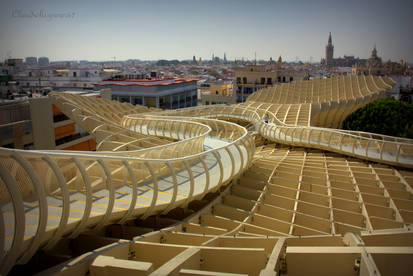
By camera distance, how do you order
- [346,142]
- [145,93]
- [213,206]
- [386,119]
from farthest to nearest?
1. [145,93]
2. [386,119]
3. [346,142]
4. [213,206]

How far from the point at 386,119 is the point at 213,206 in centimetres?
Answer: 2551

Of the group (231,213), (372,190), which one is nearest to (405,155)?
(372,190)

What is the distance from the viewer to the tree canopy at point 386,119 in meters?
29.7

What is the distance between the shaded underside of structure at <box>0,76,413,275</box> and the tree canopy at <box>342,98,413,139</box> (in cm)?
1278

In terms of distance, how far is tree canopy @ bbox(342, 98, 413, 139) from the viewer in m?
29.7

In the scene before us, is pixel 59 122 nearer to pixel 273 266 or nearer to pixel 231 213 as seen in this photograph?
pixel 231 213

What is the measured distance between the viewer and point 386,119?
30.5 m

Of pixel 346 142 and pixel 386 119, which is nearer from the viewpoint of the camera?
pixel 346 142

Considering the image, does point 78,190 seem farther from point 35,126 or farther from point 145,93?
point 145,93

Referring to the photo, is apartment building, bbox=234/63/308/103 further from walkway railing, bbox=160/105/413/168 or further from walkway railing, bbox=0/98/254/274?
walkway railing, bbox=0/98/254/274

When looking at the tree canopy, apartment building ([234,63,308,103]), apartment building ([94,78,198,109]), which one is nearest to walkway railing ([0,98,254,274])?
the tree canopy

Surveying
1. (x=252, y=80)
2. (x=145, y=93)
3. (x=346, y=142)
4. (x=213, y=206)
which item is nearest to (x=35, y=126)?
(x=213, y=206)

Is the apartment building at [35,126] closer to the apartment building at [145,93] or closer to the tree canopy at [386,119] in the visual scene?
the tree canopy at [386,119]

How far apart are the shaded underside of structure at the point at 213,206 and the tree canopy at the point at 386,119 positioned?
1278 cm
